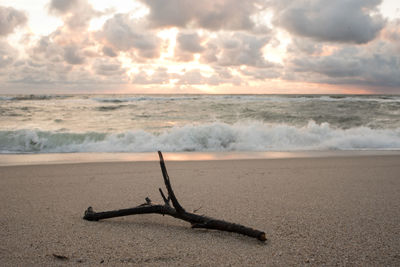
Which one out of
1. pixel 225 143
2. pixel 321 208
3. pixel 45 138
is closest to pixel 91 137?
pixel 45 138

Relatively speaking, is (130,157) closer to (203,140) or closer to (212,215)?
(203,140)

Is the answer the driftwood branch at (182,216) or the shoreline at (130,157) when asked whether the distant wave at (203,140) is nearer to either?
the shoreline at (130,157)

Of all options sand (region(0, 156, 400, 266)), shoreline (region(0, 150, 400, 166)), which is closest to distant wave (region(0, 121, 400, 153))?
shoreline (region(0, 150, 400, 166))

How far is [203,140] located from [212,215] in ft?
22.4

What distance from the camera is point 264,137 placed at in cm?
1007

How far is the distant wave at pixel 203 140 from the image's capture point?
9.04m

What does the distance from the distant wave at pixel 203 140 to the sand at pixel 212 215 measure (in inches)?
161

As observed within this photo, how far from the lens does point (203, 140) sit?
963 cm

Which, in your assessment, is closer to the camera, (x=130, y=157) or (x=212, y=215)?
(x=212, y=215)

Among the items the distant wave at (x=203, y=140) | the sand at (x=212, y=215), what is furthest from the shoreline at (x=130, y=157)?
the sand at (x=212, y=215)

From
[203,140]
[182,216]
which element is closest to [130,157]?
[203,140]

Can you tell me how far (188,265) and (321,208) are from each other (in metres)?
1.74

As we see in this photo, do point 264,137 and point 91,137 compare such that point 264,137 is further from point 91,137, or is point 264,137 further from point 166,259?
point 166,259

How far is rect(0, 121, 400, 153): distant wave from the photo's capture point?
9.04 meters
